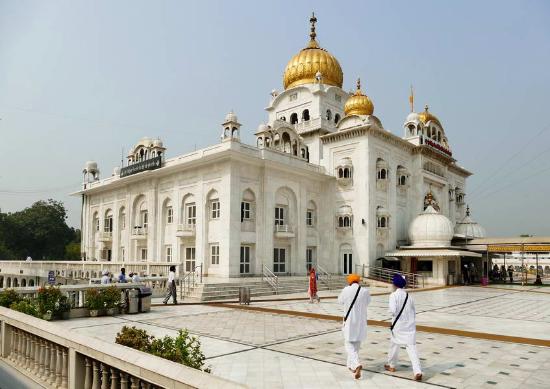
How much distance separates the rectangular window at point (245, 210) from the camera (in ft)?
91.5

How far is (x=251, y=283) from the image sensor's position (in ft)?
78.1

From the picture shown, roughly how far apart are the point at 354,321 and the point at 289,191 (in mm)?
23284

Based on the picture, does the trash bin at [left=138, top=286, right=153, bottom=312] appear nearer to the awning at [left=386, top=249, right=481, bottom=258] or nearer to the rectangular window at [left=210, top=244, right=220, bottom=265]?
the rectangular window at [left=210, top=244, right=220, bottom=265]

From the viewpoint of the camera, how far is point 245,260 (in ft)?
91.3

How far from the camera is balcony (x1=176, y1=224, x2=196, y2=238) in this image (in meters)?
28.9

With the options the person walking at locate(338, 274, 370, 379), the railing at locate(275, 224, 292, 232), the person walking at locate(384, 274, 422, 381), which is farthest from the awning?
the person walking at locate(338, 274, 370, 379)

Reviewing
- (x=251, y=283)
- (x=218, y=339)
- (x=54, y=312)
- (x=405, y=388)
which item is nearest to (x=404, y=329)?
(x=405, y=388)

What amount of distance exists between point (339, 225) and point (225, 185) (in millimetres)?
10391

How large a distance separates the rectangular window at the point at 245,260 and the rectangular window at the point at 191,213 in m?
4.37

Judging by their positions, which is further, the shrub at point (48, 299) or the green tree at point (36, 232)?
the green tree at point (36, 232)

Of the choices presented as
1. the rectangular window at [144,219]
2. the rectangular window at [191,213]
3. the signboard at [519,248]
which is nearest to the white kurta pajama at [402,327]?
the rectangular window at [191,213]

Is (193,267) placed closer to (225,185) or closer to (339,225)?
(225,185)

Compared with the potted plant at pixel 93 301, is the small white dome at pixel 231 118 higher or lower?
higher

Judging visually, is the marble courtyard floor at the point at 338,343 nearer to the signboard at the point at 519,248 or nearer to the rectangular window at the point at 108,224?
the signboard at the point at 519,248
